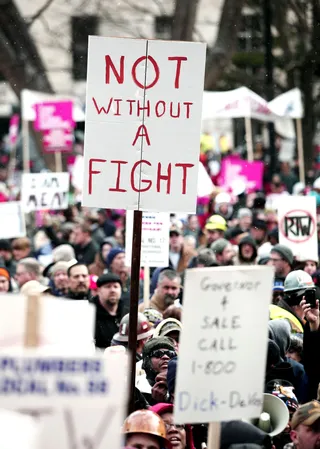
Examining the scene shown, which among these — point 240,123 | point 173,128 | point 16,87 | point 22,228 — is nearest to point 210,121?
point 240,123

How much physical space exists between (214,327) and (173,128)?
2.05m

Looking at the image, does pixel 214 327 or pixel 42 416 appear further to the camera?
pixel 214 327

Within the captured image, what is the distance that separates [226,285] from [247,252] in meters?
7.62

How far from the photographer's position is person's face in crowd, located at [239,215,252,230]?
55.2ft

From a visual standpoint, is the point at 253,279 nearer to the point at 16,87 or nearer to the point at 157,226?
the point at 157,226

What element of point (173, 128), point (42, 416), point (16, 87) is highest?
point (16, 87)

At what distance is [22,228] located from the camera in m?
14.7

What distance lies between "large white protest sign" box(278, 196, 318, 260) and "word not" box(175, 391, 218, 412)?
746cm

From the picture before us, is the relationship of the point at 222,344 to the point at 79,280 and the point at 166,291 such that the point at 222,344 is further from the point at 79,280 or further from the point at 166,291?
the point at 79,280

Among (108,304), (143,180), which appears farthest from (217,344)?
(108,304)

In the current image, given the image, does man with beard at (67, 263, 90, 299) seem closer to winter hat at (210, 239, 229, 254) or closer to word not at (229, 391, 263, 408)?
winter hat at (210, 239, 229, 254)

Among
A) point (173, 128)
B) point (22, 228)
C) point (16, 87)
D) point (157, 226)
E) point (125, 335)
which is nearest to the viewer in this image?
point (173, 128)

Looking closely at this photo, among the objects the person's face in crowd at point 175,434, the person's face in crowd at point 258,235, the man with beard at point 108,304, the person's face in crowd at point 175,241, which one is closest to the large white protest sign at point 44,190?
the person's face in crowd at point 175,241

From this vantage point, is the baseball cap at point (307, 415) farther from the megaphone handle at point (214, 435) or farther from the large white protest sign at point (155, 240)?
the large white protest sign at point (155, 240)
